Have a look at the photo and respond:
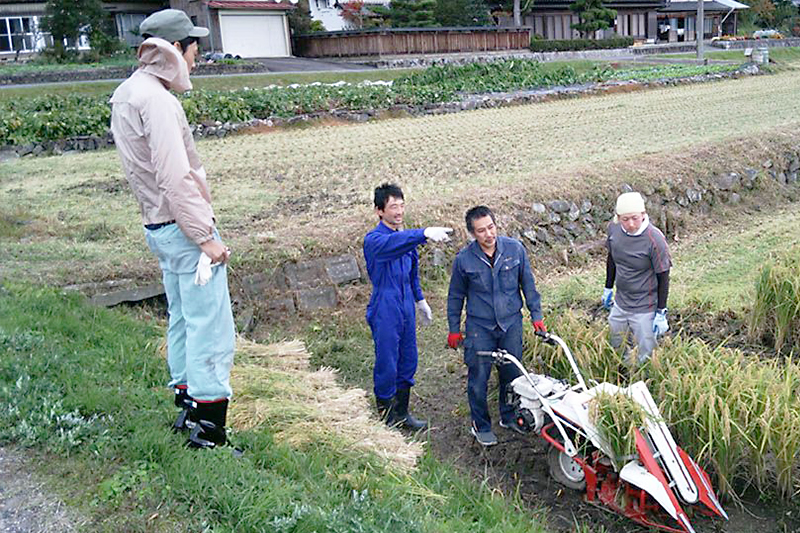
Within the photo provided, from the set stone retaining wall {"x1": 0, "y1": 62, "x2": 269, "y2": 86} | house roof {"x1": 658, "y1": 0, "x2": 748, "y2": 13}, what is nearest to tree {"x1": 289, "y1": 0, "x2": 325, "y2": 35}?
stone retaining wall {"x1": 0, "y1": 62, "x2": 269, "y2": 86}

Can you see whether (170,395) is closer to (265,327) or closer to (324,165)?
(265,327)

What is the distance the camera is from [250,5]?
3638 centimetres

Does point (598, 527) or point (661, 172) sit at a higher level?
point (661, 172)

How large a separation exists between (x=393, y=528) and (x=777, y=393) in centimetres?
249

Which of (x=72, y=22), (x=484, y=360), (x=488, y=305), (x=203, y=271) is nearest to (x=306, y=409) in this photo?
(x=484, y=360)

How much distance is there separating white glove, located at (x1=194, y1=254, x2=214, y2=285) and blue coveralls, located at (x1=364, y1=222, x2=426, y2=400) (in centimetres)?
153

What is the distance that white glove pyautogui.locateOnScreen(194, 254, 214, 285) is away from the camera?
344cm

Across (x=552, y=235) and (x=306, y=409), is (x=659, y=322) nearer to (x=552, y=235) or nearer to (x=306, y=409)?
(x=306, y=409)

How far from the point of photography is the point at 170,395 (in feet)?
14.7

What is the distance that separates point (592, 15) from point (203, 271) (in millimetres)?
43346

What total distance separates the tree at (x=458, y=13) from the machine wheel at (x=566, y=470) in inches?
1502

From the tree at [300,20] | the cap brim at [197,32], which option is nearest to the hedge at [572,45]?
the tree at [300,20]

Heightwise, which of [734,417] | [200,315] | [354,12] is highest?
[354,12]

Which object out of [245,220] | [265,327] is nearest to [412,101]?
[245,220]
